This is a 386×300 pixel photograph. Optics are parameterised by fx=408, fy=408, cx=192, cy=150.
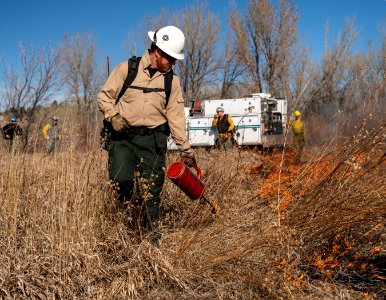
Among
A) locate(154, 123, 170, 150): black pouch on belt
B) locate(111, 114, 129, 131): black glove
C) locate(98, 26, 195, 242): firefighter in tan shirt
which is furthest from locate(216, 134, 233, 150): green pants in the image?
locate(111, 114, 129, 131): black glove

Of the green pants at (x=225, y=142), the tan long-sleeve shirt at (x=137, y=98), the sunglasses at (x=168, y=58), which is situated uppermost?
the sunglasses at (x=168, y=58)

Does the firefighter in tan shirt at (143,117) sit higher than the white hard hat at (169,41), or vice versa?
the white hard hat at (169,41)

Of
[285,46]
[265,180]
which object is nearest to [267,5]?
[285,46]

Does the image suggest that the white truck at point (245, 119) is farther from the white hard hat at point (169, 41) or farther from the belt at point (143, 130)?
the white hard hat at point (169, 41)

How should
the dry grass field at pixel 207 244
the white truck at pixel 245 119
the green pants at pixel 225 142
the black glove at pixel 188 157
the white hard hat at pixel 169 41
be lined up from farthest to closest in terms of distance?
the white truck at pixel 245 119 < the green pants at pixel 225 142 < the black glove at pixel 188 157 < the white hard hat at pixel 169 41 < the dry grass field at pixel 207 244

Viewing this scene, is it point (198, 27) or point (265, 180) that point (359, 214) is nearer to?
point (265, 180)

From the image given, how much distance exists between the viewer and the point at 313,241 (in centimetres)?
284

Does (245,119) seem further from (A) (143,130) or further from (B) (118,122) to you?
(B) (118,122)

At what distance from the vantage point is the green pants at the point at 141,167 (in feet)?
10.6

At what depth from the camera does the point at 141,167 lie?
338cm

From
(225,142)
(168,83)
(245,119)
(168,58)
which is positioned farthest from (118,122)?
(245,119)

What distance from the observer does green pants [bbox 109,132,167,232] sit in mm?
3232

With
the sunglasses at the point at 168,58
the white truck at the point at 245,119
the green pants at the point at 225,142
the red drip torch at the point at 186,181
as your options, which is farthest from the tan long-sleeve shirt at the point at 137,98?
the white truck at the point at 245,119

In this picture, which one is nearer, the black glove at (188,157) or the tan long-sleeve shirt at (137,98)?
the tan long-sleeve shirt at (137,98)
